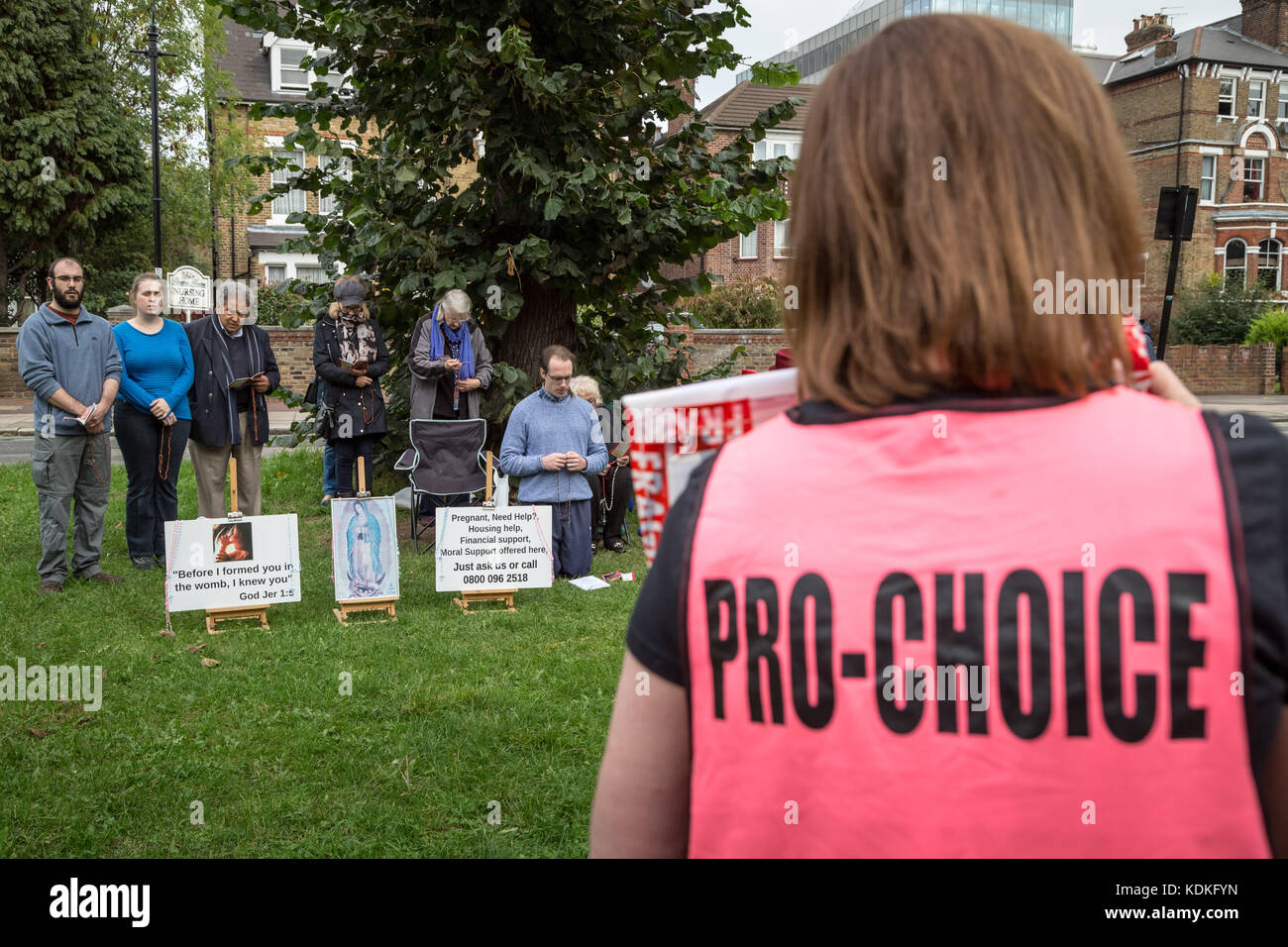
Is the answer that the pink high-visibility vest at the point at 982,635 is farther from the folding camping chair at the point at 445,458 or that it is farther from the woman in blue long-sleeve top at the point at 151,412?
the folding camping chair at the point at 445,458

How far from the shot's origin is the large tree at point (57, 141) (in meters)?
29.1

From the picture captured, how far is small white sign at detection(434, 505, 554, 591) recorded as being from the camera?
7.79 meters

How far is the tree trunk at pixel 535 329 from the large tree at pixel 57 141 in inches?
911

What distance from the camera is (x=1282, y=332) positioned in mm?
34281

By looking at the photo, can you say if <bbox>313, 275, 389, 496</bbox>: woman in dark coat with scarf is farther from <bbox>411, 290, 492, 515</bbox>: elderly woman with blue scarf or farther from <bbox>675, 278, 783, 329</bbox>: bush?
<bbox>675, 278, 783, 329</bbox>: bush

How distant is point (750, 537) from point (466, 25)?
926cm

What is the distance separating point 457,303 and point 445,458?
4.67 ft

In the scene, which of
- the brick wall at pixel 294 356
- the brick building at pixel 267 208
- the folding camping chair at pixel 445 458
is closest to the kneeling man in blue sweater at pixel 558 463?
the folding camping chair at pixel 445 458

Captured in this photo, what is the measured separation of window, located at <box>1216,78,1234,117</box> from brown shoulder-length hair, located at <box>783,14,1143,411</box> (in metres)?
53.9

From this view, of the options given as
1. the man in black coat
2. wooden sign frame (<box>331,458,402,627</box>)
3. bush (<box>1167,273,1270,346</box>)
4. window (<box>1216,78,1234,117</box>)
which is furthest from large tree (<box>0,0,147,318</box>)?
window (<box>1216,78,1234,117</box>)

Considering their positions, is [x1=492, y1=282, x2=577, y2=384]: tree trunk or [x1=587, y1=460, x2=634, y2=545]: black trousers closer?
[x1=587, y1=460, x2=634, y2=545]: black trousers

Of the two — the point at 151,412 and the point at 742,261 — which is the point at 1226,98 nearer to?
the point at 742,261

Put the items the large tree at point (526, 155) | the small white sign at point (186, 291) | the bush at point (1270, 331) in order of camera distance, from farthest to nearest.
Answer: the bush at point (1270, 331), the small white sign at point (186, 291), the large tree at point (526, 155)

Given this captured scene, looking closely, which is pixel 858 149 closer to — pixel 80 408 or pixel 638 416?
pixel 638 416
